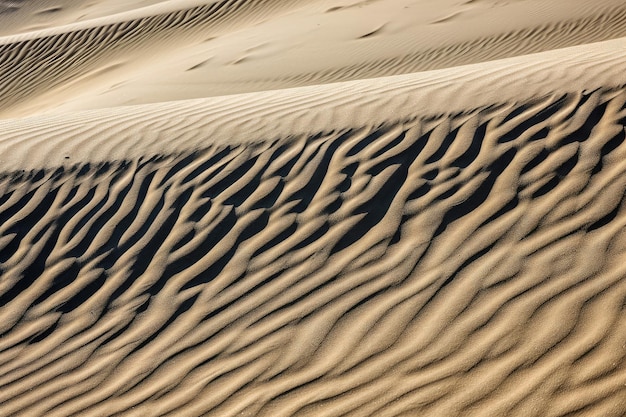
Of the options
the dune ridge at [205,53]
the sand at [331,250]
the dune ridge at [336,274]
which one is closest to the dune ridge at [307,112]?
the sand at [331,250]

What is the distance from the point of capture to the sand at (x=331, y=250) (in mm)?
2609

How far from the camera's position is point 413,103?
447cm

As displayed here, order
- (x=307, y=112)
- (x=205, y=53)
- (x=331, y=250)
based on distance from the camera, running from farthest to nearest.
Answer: (x=205, y=53) → (x=307, y=112) → (x=331, y=250)

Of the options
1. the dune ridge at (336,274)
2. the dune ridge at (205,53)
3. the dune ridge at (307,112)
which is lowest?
the dune ridge at (336,274)

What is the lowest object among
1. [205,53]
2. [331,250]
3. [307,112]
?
[331,250]

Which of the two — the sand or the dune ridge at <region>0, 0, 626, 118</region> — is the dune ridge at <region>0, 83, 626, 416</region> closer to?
the sand

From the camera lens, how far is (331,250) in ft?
11.0

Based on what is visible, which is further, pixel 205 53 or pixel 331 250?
pixel 205 53

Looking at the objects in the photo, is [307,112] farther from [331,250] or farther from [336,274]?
[336,274]

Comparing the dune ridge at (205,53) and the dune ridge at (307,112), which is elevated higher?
the dune ridge at (205,53)

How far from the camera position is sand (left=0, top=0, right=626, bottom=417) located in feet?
8.56

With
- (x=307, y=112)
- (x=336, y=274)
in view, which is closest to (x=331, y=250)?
(x=336, y=274)

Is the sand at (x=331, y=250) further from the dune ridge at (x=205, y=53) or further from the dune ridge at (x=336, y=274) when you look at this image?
the dune ridge at (x=205, y=53)

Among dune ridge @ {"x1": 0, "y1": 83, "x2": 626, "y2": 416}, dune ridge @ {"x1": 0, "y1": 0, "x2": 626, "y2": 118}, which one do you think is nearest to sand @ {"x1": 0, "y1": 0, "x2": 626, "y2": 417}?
dune ridge @ {"x1": 0, "y1": 83, "x2": 626, "y2": 416}
